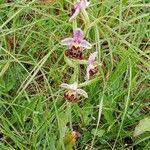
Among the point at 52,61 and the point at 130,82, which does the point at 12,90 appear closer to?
the point at 52,61

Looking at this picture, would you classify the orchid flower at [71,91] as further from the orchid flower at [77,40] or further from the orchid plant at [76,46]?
the orchid flower at [77,40]

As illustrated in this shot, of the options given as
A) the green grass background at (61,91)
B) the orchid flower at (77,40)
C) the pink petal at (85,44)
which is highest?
the orchid flower at (77,40)

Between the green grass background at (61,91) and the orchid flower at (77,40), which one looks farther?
the green grass background at (61,91)

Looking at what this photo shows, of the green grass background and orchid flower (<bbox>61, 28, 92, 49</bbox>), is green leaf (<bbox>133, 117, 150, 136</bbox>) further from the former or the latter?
orchid flower (<bbox>61, 28, 92, 49</bbox>)

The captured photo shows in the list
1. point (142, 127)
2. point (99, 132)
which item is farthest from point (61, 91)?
point (142, 127)

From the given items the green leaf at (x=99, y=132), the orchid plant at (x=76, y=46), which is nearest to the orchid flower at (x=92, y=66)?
the orchid plant at (x=76, y=46)

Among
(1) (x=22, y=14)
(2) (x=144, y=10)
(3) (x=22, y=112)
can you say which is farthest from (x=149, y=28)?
(3) (x=22, y=112)
